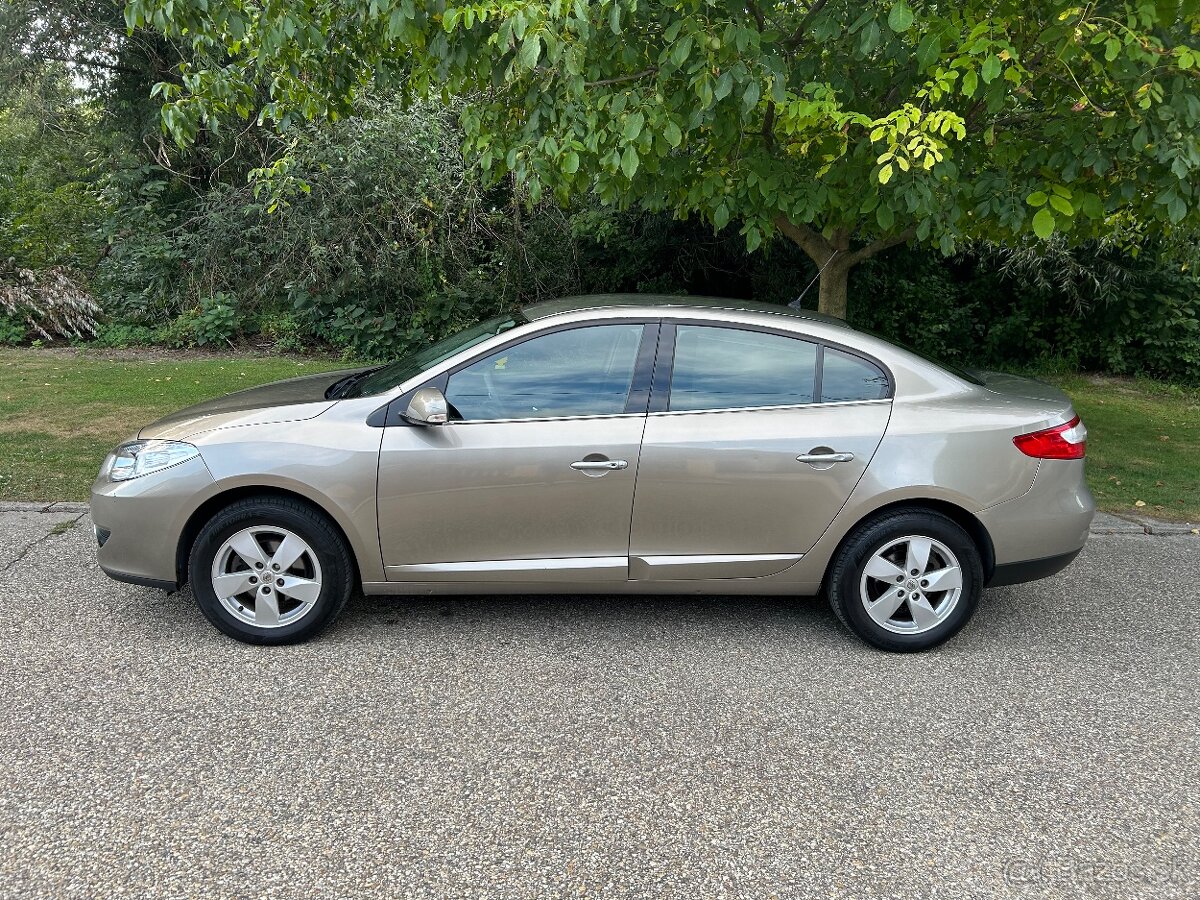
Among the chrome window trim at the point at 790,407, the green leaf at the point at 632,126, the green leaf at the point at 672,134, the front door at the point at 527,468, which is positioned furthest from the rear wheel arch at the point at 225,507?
the green leaf at the point at 672,134

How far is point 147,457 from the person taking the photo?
4.16m

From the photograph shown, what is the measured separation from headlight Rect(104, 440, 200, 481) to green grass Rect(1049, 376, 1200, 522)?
5.95 meters

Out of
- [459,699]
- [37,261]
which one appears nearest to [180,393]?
[37,261]

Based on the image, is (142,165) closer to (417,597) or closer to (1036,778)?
(417,597)

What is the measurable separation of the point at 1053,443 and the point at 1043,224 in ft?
5.19

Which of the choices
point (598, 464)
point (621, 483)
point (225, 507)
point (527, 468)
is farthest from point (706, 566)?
point (225, 507)

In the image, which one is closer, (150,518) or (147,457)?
(150,518)

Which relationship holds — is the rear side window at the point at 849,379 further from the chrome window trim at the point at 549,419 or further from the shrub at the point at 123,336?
the shrub at the point at 123,336

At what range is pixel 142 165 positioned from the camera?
46.6 ft

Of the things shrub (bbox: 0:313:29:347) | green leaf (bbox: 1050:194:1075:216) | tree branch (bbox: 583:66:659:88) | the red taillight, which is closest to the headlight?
tree branch (bbox: 583:66:659:88)

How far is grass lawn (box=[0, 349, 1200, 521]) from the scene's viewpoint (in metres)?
6.87

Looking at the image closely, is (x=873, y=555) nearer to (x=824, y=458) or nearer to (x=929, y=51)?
(x=824, y=458)

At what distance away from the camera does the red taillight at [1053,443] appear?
416cm

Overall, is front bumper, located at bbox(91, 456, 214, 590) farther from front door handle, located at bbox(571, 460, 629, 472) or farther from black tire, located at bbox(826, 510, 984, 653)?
black tire, located at bbox(826, 510, 984, 653)
